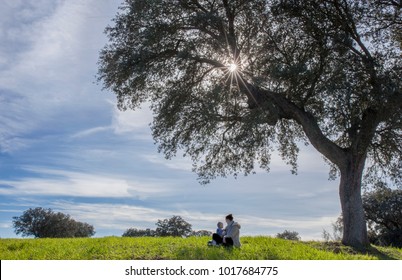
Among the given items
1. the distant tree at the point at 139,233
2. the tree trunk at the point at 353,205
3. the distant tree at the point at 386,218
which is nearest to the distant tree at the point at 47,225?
the distant tree at the point at 139,233

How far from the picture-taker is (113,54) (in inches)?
1033

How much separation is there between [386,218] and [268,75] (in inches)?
1441

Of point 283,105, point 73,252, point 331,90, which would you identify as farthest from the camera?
point 283,105

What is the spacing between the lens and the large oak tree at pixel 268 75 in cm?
2242

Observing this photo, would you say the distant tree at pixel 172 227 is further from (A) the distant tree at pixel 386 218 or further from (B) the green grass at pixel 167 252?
(B) the green grass at pixel 167 252

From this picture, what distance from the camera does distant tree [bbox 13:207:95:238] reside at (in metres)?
66.8

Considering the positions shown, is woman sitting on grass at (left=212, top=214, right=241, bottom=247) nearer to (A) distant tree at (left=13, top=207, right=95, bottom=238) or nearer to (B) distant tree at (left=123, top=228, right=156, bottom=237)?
(B) distant tree at (left=123, top=228, right=156, bottom=237)

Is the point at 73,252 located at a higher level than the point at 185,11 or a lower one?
lower

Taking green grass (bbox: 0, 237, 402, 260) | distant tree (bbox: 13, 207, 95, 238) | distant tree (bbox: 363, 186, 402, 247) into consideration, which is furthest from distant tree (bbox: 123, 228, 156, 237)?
green grass (bbox: 0, 237, 402, 260)

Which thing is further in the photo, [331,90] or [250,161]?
[250,161]
